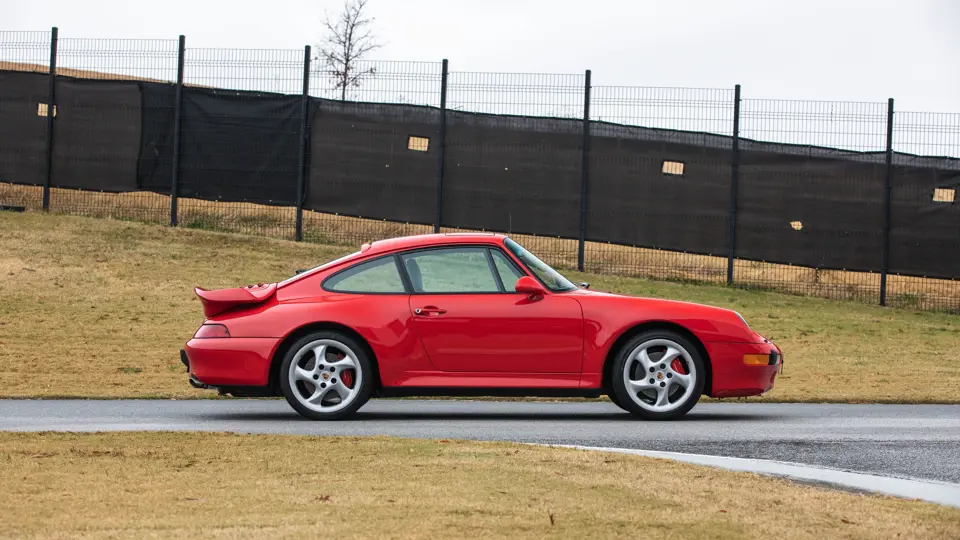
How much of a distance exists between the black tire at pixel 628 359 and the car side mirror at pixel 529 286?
0.73 meters

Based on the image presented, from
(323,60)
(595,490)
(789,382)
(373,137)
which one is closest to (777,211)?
(373,137)

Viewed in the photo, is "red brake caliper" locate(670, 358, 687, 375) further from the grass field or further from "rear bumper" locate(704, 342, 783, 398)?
the grass field

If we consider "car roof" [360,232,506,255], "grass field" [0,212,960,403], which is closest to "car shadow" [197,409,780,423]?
"car roof" [360,232,506,255]

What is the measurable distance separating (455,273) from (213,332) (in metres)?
1.79

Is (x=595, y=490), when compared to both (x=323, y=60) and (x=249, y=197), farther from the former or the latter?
(x=323, y=60)

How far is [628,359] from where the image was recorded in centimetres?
980

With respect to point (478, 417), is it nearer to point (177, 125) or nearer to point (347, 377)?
point (347, 377)

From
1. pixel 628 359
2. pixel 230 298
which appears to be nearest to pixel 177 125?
pixel 230 298

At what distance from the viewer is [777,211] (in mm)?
21641

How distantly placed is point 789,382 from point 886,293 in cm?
867

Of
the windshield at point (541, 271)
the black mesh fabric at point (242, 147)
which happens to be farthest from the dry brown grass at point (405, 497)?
the black mesh fabric at point (242, 147)

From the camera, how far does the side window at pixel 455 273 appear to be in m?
9.97

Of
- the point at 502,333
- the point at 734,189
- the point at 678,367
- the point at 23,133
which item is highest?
the point at 23,133

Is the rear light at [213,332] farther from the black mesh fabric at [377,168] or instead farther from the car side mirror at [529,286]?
the black mesh fabric at [377,168]
